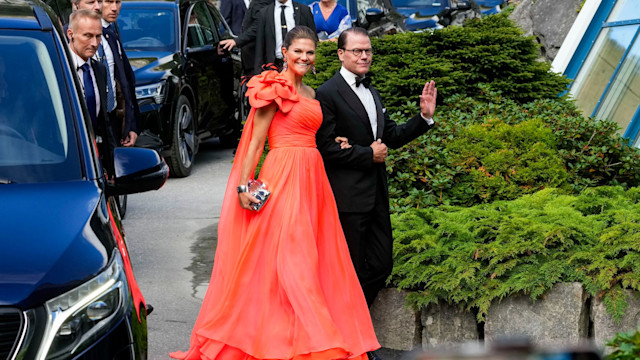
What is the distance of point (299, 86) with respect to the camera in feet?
17.2

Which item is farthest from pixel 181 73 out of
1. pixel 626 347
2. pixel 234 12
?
pixel 626 347

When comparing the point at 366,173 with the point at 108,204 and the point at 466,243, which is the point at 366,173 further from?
the point at 108,204

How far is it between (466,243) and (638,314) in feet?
3.65

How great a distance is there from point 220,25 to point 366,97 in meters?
7.87

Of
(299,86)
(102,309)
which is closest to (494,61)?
(299,86)

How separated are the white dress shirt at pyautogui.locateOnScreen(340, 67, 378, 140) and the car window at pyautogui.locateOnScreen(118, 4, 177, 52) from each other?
6217 millimetres

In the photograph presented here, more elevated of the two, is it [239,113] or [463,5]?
[463,5]

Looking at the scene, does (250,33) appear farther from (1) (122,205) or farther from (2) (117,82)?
(2) (117,82)

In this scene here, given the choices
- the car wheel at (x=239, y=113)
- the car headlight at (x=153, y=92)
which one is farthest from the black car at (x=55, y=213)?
the car wheel at (x=239, y=113)

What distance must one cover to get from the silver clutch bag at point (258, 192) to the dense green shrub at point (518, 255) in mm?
1042

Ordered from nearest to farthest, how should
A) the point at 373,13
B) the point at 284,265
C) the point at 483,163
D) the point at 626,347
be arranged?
the point at 626,347
the point at 284,265
the point at 483,163
the point at 373,13

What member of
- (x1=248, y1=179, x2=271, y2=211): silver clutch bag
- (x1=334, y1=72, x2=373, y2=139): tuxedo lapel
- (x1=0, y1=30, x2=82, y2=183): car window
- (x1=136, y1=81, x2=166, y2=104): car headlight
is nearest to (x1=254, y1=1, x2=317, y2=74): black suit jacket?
(x1=136, y1=81, x2=166, y2=104): car headlight

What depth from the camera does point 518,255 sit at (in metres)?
5.66

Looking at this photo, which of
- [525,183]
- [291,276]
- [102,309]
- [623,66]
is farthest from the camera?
[623,66]
